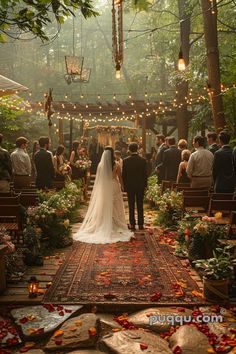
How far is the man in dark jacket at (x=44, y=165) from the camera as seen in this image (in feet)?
34.1

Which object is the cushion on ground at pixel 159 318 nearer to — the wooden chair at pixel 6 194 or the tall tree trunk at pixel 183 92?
the wooden chair at pixel 6 194

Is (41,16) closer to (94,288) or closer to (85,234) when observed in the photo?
(94,288)

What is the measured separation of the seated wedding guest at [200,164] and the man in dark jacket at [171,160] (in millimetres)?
2287

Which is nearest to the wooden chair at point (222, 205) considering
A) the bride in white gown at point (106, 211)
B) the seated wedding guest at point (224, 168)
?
the seated wedding guest at point (224, 168)

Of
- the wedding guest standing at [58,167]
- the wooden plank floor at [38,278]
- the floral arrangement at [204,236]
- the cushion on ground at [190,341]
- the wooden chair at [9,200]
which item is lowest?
the cushion on ground at [190,341]

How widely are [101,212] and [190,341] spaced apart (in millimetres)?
5611

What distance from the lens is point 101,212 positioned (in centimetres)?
940

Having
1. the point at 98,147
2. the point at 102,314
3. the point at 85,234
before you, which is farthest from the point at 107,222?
the point at 98,147

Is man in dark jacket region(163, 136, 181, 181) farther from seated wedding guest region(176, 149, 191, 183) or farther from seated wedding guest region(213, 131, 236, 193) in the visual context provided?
seated wedding guest region(213, 131, 236, 193)

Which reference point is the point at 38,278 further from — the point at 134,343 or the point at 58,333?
the point at 134,343

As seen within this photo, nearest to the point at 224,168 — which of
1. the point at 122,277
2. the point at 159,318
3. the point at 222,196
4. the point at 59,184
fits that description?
the point at 222,196

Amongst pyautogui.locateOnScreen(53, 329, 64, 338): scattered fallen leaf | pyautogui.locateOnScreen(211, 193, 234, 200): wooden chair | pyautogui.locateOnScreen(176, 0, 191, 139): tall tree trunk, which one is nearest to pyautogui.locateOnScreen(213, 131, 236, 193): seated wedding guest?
pyautogui.locateOnScreen(211, 193, 234, 200): wooden chair

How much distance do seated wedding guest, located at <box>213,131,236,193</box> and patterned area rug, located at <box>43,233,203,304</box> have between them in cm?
170

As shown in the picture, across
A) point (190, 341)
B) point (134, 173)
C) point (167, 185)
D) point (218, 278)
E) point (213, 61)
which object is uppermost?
point (213, 61)
